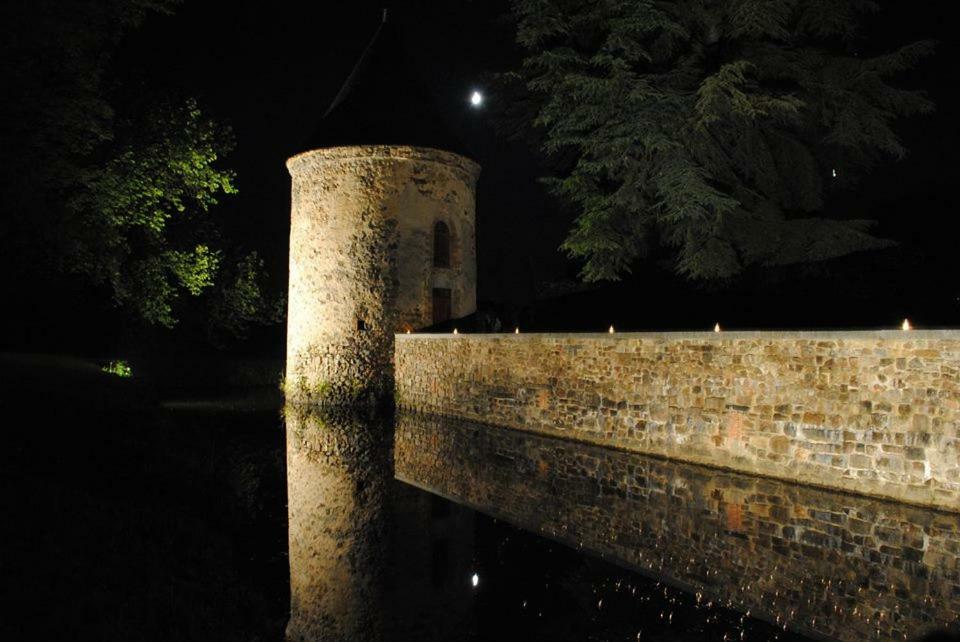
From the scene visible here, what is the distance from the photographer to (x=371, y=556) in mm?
5707

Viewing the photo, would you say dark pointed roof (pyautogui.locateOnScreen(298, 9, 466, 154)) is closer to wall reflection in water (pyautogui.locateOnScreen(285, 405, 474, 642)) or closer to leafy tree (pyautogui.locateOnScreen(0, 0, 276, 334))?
leafy tree (pyautogui.locateOnScreen(0, 0, 276, 334))

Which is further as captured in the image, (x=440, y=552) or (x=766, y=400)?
(x=766, y=400)

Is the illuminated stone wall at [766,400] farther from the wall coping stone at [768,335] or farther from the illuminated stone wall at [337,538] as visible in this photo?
the illuminated stone wall at [337,538]

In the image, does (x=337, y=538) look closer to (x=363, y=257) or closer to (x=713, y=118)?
(x=713, y=118)

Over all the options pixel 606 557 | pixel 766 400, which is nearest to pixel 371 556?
pixel 606 557

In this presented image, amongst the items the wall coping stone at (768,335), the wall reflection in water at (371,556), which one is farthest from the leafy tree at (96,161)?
the wall coping stone at (768,335)

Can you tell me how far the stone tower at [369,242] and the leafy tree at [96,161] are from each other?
253 cm

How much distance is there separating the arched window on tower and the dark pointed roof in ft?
6.96

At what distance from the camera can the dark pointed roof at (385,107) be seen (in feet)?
59.5

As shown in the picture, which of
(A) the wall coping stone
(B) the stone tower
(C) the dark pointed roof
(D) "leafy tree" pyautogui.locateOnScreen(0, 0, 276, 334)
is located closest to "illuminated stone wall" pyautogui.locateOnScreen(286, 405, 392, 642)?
(A) the wall coping stone

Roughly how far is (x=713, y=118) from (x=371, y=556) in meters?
10.5

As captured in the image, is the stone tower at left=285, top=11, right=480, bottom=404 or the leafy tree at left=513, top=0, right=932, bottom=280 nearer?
the leafy tree at left=513, top=0, right=932, bottom=280

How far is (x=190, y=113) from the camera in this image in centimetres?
1612

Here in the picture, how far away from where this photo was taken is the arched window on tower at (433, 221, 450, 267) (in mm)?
18906
